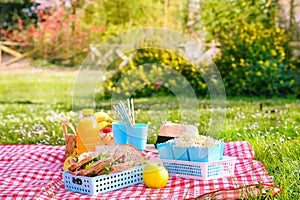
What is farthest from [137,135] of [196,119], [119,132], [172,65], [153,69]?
[172,65]

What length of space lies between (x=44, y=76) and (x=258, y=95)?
14.4ft

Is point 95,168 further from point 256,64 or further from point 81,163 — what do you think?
point 256,64

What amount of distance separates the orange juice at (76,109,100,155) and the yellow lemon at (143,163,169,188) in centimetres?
50

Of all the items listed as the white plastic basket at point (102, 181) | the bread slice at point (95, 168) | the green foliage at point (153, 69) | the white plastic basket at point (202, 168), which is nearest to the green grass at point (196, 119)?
the white plastic basket at point (202, 168)

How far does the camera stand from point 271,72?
677 centimetres

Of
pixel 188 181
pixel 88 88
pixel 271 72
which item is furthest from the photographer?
pixel 271 72

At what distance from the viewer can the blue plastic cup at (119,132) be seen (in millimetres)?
2900

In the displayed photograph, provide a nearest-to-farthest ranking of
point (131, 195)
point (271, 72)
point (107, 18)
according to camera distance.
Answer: point (131, 195) < point (271, 72) < point (107, 18)

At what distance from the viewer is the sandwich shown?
237 centimetres

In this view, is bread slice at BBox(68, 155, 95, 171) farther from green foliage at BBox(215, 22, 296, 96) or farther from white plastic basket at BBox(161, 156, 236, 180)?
green foliage at BBox(215, 22, 296, 96)

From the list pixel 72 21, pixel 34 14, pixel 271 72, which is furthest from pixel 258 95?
pixel 34 14

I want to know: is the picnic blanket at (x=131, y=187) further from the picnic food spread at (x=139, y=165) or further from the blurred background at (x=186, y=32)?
the blurred background at (x=186, y=32)

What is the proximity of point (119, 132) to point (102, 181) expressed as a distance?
599 mm

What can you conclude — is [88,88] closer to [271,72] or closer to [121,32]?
[271,72]
